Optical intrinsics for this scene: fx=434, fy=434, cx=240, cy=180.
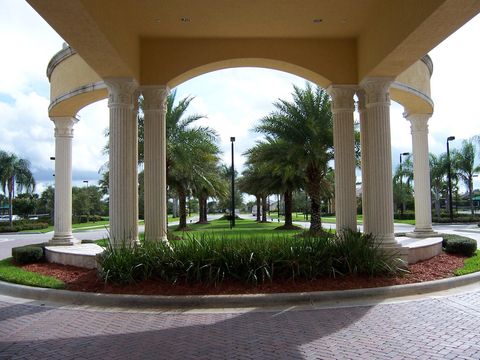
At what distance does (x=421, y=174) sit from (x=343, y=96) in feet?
18.3

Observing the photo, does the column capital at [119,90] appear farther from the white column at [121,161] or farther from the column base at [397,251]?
the column base at [397,251]

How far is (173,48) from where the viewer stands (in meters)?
11.0

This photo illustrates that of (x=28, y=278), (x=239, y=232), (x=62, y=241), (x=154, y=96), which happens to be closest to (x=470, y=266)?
(x=154, y=96)

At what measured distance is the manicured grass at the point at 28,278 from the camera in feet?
29.4

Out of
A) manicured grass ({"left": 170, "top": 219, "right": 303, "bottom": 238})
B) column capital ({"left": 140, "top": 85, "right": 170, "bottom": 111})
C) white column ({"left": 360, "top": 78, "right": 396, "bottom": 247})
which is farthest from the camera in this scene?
manicured grass ({"left": 170, "top": 219, "right": 303, "bottom": 238})

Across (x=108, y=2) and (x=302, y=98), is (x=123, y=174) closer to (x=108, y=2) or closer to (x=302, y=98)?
(x=108, y=2)

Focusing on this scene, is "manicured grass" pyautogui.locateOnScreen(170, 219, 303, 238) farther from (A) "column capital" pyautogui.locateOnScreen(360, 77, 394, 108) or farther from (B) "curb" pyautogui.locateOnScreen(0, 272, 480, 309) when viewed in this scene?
(A) "column capital" pyautogui.locateOnScreen(360, 77, 394, 108)

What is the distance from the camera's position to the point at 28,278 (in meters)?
9.53

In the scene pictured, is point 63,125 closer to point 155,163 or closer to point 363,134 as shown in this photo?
point 155,163

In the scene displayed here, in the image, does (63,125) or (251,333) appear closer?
(251,333)

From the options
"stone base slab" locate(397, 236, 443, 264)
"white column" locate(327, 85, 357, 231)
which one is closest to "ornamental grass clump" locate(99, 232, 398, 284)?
"stone base slab" locate(397, 236, 443, 264)

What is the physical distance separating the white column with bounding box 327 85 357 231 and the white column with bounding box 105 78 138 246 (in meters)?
5.20

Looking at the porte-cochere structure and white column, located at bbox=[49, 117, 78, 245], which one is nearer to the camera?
the porte-cochere structure

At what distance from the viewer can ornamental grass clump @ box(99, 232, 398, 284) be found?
8.50 metres
